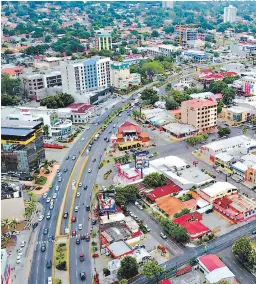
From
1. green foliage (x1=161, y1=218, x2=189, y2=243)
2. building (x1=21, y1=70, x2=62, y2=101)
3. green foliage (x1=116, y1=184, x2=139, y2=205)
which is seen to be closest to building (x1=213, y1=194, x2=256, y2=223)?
green foliage (x1=161, y1=218, x2=189, y2=243)

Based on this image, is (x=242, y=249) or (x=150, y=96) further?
(x=150, y=96)

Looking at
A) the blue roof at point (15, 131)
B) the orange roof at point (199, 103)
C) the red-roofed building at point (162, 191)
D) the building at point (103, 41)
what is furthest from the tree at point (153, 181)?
the building at point (103, 41)

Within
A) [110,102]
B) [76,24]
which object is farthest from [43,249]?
[76,24]

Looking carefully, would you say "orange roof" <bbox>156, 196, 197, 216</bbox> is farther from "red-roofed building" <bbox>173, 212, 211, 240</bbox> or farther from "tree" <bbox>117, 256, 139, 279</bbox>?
"tree" <bbox>117, 256, 139, 279</bbox>

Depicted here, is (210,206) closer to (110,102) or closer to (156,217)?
(156,217)

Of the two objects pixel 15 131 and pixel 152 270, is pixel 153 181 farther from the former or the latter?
pixel 15 131

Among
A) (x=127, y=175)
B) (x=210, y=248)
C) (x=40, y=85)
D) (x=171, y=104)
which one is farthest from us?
(x=40, y=85)

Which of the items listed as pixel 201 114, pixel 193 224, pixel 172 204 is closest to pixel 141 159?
pixel 172 204
